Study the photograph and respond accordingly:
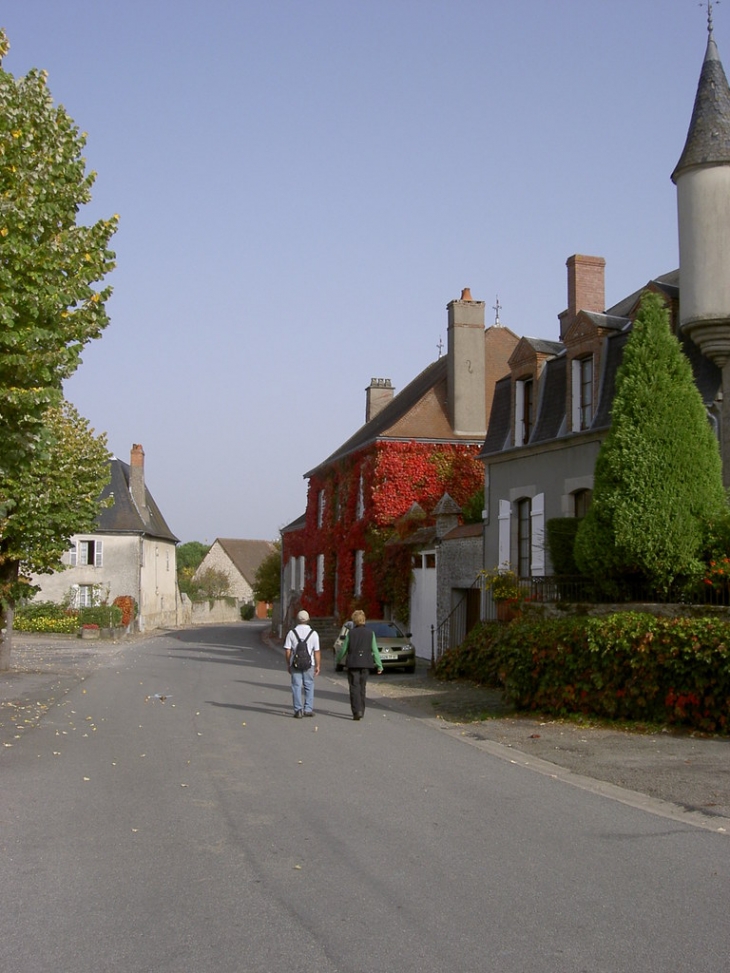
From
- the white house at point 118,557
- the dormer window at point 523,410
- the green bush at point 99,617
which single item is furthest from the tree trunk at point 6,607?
the white house at point 118,557

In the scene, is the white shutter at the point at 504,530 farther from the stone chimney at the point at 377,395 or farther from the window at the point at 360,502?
the stone chimney at the point at 377,395

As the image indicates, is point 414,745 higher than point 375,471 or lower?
lower

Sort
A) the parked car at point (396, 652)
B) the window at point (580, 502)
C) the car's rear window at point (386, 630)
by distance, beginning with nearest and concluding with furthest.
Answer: the window at point (580, 502), the parked car at point (396, 652), the car's rear window at point (386, 630)

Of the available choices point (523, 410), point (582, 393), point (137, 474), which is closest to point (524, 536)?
point (523, 410)

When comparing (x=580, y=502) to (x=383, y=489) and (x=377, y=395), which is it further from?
(x=377, y=395)

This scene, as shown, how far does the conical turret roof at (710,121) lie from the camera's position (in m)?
18.6

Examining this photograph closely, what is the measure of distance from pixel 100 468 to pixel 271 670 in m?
7.17

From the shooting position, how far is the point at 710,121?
18.8 meters

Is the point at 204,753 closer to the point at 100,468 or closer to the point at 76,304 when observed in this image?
the point at 76,304

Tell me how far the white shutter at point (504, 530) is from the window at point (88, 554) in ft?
112

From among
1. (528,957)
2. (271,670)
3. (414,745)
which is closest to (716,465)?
(414,745)

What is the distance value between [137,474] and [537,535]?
40.1 m

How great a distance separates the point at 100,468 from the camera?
26391 mm

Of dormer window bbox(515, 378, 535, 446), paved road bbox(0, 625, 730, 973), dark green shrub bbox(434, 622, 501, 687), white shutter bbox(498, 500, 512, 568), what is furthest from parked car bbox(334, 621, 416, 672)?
paved road bbox(0, 625, 730, 973)
